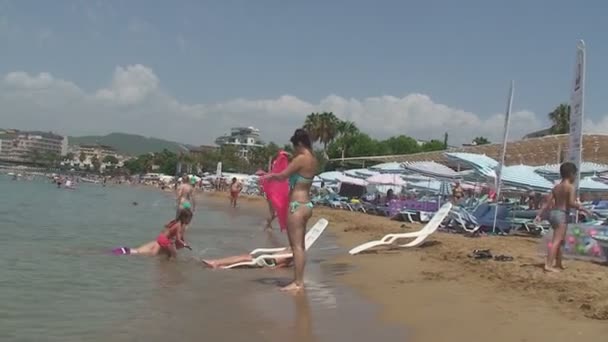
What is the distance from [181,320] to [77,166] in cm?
17715

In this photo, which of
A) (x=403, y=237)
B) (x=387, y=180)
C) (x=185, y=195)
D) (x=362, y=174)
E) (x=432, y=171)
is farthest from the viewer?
(x=362, y=174)

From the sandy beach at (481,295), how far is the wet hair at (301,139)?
5.44ft

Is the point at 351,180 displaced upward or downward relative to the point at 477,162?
downward

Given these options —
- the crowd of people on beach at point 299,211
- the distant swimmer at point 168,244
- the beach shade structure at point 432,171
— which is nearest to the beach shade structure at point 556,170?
the beach shade structure at point 432,171

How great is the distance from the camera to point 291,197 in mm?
6398

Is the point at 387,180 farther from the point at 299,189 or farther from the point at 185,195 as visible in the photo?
the point at 299,189

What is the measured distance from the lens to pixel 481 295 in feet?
19.9

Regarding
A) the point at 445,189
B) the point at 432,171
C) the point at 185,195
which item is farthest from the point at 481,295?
the point at 445,189

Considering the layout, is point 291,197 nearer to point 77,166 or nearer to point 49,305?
point 49,305

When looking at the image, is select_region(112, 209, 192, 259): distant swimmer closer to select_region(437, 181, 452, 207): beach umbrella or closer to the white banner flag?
the white banner flag

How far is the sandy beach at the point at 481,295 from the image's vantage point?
460 centimetres

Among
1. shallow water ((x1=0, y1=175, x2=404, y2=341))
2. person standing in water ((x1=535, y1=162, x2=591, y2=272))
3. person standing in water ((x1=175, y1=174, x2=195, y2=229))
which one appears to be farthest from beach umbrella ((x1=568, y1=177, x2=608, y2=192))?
person standing in water ((x1=175, y1=174, x2=195, y2=229))

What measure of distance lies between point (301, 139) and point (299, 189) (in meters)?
0.51

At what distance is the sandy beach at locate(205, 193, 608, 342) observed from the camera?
460cm
